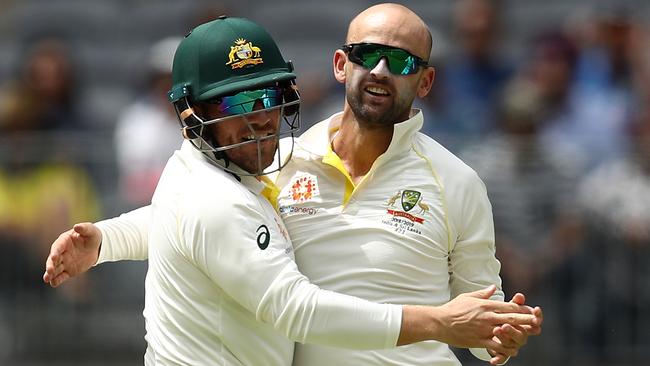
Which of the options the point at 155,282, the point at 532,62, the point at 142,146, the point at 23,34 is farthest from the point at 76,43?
the point at 155,282

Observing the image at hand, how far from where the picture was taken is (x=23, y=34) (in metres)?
11.3

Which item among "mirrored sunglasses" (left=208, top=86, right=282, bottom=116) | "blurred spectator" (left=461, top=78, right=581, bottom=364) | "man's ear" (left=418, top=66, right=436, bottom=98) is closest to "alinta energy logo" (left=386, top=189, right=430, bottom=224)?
"man's ear" (left=418, top=66, right=436, bottom=98)

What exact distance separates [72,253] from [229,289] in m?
0.74

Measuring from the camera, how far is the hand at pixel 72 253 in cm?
463

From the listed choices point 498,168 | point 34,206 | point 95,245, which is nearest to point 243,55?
point 95,245

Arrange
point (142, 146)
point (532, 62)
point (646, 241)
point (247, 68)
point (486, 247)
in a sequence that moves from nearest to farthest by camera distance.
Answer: point (247, 68), point (486, 247), point (646, 241), point (142, 146), point (532, 62)

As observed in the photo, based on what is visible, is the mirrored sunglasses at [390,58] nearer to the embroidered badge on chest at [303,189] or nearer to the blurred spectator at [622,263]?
the embroidered badge on chest at [303,189]

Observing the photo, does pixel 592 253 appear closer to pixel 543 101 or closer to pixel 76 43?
pixel 543 101

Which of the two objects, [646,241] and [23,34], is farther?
[23,34]

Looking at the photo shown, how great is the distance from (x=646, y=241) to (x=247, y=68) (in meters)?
4.32

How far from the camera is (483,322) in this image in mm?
4129

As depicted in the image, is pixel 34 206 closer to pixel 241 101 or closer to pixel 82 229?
pixel 82 229

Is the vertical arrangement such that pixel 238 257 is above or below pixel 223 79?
below

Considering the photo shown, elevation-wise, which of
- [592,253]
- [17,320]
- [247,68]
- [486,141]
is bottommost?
[17,320]
